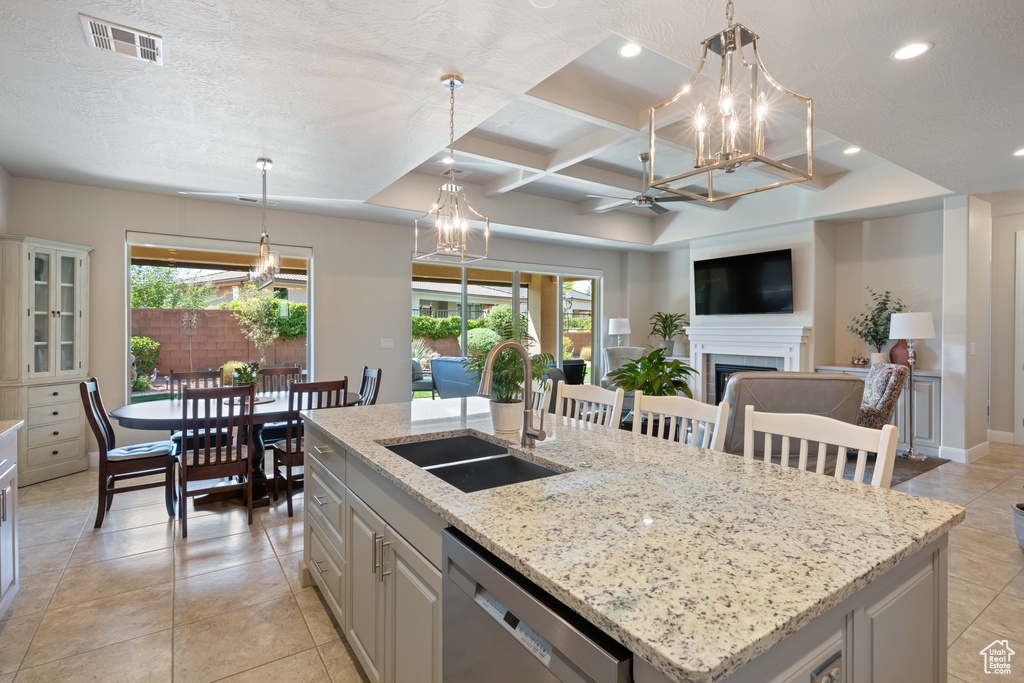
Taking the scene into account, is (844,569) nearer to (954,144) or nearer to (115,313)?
A: (954,144)

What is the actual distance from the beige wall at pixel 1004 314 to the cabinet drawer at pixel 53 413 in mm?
8910

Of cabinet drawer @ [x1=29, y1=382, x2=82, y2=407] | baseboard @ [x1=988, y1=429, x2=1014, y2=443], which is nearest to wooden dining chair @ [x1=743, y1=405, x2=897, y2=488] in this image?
cabinet drawer @ [x1=29, y1=382, x2=82, y2=407]

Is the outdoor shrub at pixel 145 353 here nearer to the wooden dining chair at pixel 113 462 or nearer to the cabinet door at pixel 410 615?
the wooden dining chair at pixel 113 462

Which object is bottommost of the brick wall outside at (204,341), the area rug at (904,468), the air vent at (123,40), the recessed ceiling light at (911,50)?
the area rug at (904,468)

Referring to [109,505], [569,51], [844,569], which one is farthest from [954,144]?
[109,505]

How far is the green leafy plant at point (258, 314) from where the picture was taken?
686 centimetres

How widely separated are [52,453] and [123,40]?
11.8 feet

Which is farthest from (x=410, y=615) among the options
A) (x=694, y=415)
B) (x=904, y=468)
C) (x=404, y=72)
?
(x=904, y=468)

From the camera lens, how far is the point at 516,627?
0.93 metres

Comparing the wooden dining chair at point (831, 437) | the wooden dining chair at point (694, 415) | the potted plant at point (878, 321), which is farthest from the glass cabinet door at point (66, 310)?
the potted plant at point (878, 321)

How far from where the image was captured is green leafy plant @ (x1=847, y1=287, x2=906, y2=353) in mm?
5652

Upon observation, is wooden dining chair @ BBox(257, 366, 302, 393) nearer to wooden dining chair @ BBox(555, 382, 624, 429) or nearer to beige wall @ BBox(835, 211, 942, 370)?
wooden dining chair @ BBox(555, 382, 624, 429)

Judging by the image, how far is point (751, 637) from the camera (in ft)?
2.17

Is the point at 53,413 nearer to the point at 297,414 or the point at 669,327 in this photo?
the point at 297,414
